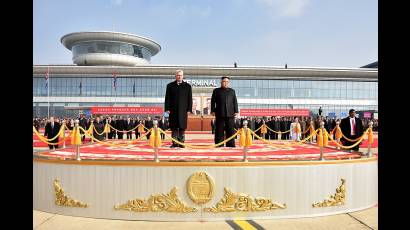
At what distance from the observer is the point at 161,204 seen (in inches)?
243

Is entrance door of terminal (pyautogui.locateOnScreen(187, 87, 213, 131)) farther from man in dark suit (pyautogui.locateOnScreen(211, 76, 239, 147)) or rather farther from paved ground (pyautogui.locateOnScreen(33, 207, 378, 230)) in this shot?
paved ground (pyautogui.locateOnScreen(33, 207, 378, 230))

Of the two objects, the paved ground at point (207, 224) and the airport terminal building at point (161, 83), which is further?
the airport terminal building at point (161, 83)

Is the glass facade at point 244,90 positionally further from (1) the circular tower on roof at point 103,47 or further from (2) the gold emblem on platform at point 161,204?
(2) the gold emblem on platform at point 161,204

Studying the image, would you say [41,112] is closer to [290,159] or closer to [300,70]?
[300,70]

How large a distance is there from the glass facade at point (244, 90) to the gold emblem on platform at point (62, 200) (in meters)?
46.8

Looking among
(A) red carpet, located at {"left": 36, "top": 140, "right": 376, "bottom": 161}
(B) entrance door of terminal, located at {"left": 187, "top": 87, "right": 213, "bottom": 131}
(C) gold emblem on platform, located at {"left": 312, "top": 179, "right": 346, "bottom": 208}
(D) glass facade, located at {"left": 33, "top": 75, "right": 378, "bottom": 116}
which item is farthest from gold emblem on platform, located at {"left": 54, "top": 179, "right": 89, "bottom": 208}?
(D) glass facade, located at {"left": 33, "top": 75, "right": 378, "bottom": 116}

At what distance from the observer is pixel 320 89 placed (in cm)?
5547

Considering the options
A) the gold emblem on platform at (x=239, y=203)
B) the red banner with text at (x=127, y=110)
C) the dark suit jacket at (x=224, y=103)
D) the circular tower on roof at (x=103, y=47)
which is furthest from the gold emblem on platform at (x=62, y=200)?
the circular tower on roof at (x=103, y=47)

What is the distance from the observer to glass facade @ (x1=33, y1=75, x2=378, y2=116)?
2073 inches

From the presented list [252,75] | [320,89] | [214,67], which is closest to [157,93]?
[214,67]

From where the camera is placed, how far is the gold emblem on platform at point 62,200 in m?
6.45

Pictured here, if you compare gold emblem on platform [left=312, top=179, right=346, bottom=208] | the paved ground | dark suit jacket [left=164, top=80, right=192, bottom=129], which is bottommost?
the paved ground

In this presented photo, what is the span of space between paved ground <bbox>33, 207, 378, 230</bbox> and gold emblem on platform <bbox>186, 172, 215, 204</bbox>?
0.46 metres

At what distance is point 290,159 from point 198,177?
198 cm
